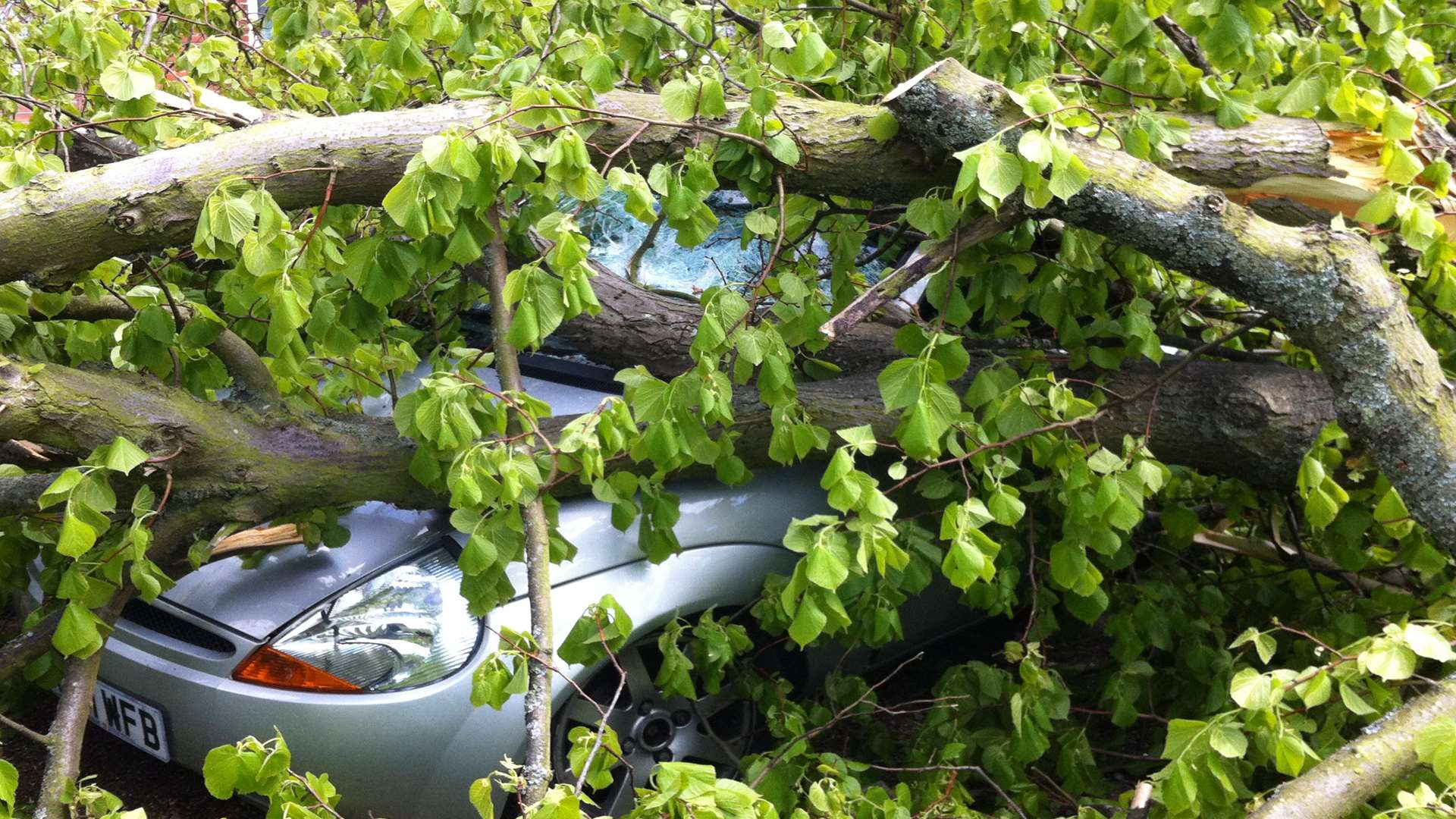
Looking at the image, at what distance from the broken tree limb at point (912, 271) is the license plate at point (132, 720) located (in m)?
1.89

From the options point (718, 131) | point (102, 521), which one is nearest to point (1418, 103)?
point (718, 131)

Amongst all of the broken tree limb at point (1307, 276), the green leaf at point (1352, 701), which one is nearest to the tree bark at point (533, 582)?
the broken tree limb at point (1307, 276)

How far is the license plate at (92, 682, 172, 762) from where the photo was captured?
8.95ft

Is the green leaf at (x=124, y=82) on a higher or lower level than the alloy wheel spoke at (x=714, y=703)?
higher

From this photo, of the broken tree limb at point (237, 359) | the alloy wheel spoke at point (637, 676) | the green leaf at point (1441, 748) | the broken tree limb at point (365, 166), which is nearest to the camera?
the green leaf at point (1441, 748)

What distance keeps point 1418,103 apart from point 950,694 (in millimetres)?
1689

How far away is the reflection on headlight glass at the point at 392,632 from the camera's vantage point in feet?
8.38

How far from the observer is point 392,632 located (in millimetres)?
→ 2600

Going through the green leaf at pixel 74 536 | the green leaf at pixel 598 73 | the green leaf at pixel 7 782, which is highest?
the green leaf at pixel 598 73

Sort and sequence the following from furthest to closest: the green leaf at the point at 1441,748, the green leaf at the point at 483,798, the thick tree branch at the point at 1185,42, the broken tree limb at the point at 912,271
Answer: the thick tree branch at the point at 1185,42
the broken tree limb at the point at 912,271
the green leaf at the point at 483,798
the green leaf at the point at 1441,748

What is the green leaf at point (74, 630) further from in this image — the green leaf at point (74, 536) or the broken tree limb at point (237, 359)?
the broken tree limb at point (237, 359)

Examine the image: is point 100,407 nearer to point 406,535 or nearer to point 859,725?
point 406,535

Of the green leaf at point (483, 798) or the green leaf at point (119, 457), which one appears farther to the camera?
the green leaf at point (119, 457)

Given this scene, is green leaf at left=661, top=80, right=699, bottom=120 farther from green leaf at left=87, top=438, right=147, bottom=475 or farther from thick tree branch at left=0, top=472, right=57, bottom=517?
thick tree branch at left=0, top=472, right=57, bottom=517
